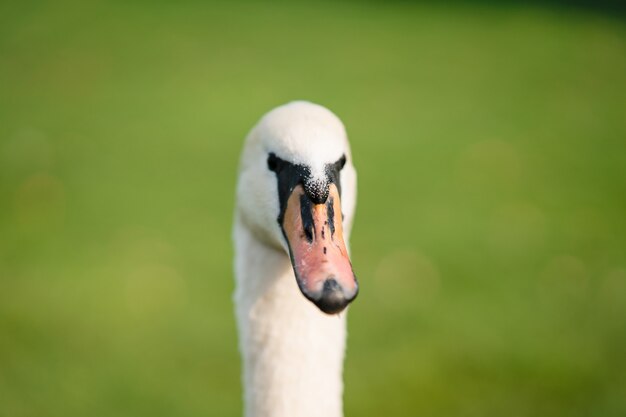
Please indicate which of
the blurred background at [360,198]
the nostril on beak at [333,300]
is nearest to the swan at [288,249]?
the nostril on beak at [333,300]

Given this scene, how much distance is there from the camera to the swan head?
1302mm

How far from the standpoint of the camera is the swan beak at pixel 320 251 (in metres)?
1.26

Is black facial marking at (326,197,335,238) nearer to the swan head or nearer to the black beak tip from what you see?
the swan head

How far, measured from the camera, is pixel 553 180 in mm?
4664

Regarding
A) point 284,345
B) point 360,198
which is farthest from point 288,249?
point 360,198

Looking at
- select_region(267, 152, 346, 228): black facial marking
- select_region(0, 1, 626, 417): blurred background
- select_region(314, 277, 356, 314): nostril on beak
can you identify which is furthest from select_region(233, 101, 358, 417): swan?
select_region(0, 1, 626, 417): blurred background

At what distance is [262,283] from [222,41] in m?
5.18

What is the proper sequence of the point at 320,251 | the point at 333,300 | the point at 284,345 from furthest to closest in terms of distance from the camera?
the point at 284,345 < the point at 320,251 < the point at 333,300

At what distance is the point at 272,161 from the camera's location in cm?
154

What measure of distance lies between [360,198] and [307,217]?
2.90m

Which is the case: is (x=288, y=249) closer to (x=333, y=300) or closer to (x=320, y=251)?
(x=320, y=251)

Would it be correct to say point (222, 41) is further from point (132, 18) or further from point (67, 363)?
point (67, 363)

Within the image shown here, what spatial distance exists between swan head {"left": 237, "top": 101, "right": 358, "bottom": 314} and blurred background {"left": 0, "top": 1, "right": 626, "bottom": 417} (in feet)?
4.57

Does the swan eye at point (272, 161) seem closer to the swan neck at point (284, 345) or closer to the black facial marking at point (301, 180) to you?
the black facial marking at point (301, 180)
